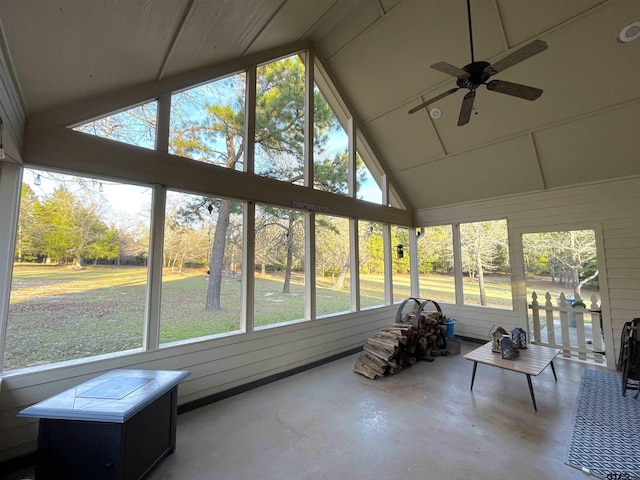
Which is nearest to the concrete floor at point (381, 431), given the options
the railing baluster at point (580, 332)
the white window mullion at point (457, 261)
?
the railing baluster at point (580, 332)

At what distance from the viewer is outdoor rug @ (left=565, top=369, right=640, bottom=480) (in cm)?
223

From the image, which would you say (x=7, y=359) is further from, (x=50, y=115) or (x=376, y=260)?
(x=376, y=260)

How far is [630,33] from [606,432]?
4.34 metres

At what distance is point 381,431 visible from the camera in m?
2.73

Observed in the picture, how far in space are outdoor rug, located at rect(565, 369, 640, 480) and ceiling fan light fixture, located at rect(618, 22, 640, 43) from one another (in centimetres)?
423

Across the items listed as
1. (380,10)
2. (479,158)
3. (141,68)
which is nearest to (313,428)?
(141,68)

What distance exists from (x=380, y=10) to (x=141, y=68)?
340 centimetres

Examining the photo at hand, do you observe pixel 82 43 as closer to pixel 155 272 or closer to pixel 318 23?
pixel 155 272

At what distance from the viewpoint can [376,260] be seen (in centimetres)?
595

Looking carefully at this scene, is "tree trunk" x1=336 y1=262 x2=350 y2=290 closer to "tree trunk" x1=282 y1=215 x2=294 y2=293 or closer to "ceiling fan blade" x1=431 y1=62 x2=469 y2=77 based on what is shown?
"tree trunk" x1=282 y1=215 x2=294 y2=293

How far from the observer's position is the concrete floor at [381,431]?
87.7 inches

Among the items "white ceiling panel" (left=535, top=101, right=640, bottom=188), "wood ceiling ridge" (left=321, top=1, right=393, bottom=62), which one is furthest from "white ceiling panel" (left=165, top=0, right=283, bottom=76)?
"white ceiling panel" (left=535, top=101, right=640, bottom=188)

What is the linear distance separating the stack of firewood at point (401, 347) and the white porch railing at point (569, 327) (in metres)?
1.74

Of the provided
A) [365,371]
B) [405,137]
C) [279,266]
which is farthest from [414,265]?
[279,266]
